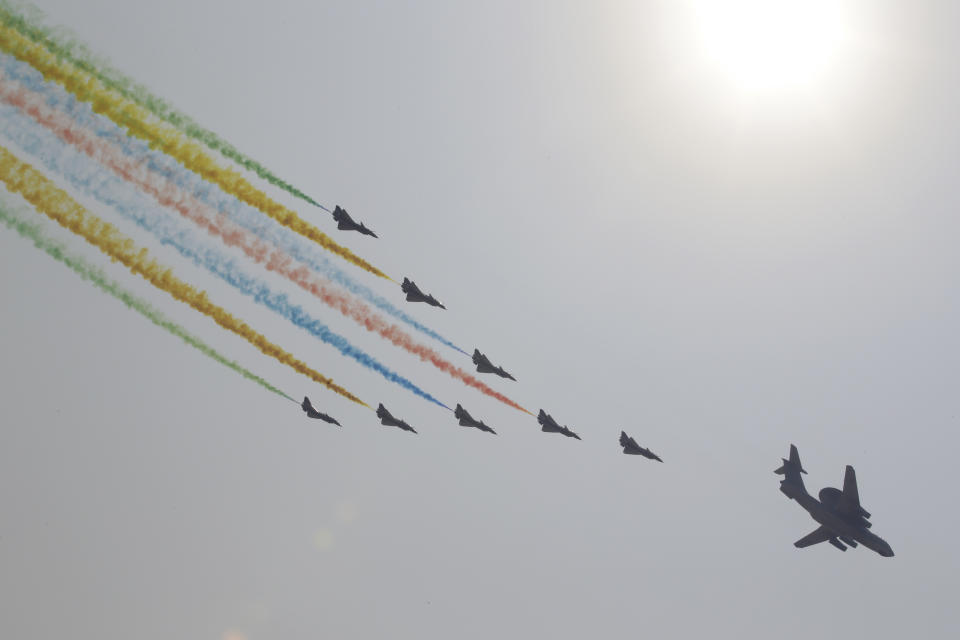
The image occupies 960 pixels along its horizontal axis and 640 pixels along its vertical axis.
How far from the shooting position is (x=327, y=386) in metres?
38.6

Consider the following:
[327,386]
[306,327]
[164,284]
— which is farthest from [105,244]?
[327,386]

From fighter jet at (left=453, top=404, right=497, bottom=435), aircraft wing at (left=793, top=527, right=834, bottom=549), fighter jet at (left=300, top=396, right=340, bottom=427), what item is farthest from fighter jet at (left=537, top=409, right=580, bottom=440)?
aircraft wing at (left=793, top=527, right=834, bottom=549)

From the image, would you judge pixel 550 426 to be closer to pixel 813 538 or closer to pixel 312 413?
pixel 312 413

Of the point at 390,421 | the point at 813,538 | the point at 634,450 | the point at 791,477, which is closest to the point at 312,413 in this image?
the point at 390,421

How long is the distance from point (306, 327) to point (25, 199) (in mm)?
12137

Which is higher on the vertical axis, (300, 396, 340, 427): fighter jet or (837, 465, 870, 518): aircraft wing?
(837, 465, 870, 518): aircraft wing

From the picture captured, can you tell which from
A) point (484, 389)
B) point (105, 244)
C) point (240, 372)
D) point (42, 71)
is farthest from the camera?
point (484, 389)

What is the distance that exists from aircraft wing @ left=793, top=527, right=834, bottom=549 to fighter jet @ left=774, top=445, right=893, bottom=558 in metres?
3.03

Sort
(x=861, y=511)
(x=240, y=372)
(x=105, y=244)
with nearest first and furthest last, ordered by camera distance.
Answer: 1. (x=105, y=244)
2. (x=240, y=372)
3. (x=861, y=511)

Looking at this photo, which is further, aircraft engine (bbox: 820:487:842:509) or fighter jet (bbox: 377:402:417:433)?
→ aircraft engine (bbox: 820:487:842:509)

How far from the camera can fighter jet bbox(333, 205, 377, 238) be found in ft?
121

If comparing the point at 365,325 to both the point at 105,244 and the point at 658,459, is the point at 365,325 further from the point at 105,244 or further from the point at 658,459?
the point at 658,459

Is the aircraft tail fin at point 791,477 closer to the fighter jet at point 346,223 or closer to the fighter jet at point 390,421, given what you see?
the fighter jet at point 390,421

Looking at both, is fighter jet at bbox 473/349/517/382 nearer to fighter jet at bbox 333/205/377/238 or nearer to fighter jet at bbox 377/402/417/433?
fighter jet at bbox 377/402/417/433
